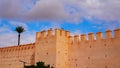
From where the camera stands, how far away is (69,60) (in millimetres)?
30203

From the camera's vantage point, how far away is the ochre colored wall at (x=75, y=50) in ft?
88.5

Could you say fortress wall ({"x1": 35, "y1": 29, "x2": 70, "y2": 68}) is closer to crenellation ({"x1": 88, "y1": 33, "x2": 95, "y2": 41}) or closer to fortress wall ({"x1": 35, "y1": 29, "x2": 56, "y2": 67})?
fortress wall ({"x1": 35, "y1": 29, "x2": 56, "y2": 67})

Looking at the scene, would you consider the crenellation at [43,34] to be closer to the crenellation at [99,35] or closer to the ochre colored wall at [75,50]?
the ochre colored wall at [75,50]

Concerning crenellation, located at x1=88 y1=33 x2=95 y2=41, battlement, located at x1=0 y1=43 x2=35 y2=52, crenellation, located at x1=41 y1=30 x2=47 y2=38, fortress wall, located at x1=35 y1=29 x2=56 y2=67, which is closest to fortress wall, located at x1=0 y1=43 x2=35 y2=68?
battlement, located at x1=0 y1=43 x2=35 y2=52

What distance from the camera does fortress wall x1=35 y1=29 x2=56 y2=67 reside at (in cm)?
2955

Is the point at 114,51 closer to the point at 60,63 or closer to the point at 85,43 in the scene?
the point at 85,43

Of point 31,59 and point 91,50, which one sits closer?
point 91,50

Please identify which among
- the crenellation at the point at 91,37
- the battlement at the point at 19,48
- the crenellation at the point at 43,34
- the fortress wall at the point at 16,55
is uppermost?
the crenellation at the point at 43,34

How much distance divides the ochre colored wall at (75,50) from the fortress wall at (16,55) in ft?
0.38

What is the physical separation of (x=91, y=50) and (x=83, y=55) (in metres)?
1.12

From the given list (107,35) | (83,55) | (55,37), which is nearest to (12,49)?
(55,37)

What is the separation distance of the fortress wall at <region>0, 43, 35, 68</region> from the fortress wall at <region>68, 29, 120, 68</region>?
5.46 m

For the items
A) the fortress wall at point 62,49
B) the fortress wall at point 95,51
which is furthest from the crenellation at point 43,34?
the fortress wall at point 95,51

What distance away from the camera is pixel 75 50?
Result: 2988 cm
